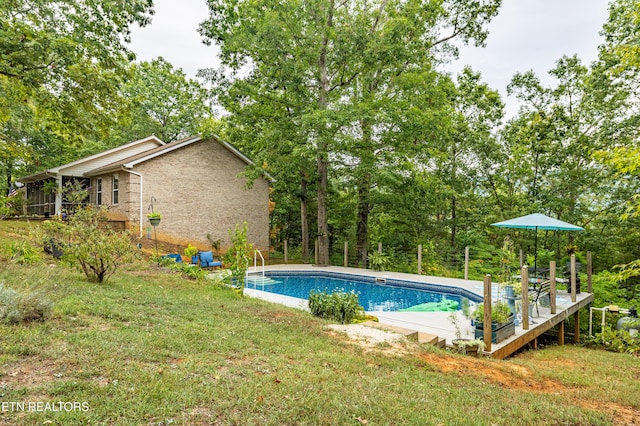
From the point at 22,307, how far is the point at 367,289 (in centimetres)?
1024

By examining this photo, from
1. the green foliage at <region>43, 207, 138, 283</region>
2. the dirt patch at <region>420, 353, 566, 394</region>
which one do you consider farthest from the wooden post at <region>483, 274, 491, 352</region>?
the green foliage at <region>43, 207, 138, 283</region>

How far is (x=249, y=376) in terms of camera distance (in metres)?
3.47

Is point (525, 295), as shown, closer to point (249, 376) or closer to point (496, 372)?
point (496, 372)

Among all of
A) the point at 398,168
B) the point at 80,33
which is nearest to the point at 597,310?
the point at 398,168

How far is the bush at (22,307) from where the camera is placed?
4.20m

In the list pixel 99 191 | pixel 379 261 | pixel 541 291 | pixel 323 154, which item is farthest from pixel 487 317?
pixel 99 191

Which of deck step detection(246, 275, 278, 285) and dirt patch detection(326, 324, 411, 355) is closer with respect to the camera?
dirt patch detection(326, 324, 411, 355)

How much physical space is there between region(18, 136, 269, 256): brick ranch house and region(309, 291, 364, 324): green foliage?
34.8 ft

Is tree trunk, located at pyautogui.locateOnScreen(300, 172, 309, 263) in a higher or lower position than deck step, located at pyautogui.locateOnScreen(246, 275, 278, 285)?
higher

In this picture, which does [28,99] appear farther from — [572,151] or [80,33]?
[572,151]

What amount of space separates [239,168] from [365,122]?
24.2 ft

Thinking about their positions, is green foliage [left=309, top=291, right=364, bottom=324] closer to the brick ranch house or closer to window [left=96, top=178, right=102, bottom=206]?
the brick ranch house

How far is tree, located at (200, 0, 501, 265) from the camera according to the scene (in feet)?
46.5

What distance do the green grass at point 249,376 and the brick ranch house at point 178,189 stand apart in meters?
A: 10.3
